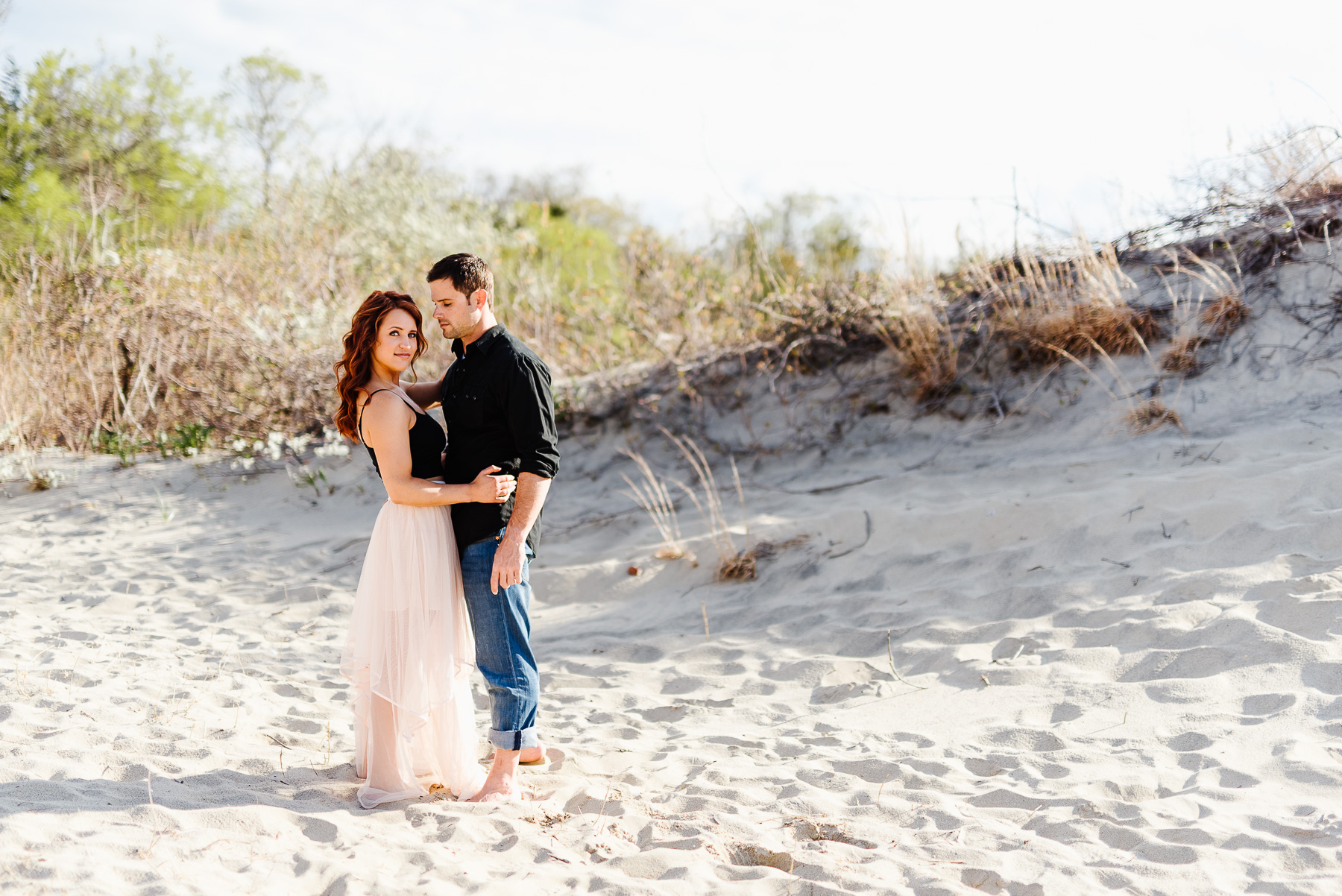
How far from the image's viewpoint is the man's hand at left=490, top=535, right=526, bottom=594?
3049mm

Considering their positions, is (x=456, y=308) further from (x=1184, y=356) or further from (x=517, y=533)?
(x=1184, y=356)

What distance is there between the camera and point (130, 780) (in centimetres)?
329

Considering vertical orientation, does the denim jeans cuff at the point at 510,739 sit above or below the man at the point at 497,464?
below

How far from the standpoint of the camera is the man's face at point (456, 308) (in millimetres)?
3088

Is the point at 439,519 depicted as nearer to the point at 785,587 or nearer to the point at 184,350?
the point at 785,587

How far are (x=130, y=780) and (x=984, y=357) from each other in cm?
657

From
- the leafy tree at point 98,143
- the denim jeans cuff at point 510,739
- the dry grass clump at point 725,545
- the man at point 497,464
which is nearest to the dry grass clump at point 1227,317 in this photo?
the dry grass clump at point 725,545

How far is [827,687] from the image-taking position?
4508 millimetres

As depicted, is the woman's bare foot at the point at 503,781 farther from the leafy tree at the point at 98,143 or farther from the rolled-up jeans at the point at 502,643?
the leafy tree at the point at 98,143

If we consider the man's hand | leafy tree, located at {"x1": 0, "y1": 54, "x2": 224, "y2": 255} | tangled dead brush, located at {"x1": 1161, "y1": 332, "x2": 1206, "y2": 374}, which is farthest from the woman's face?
leafy tree, located at {"x1": 0, "y1": 54, "x2": 224, "y2": 255}

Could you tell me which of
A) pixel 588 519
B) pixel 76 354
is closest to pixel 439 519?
pixel 588 519

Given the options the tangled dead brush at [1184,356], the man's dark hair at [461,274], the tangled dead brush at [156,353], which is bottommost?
the tangled dead brush at [1184,356]

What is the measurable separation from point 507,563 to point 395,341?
0.82 m

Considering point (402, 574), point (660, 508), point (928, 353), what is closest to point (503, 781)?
point (402, 574)
